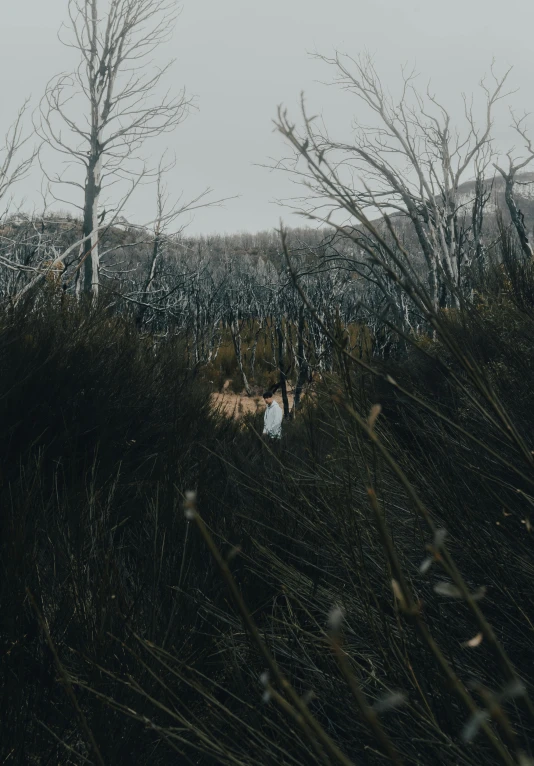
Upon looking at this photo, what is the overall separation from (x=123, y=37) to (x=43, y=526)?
1052 centimetres

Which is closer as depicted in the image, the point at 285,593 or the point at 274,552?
the point at 285,593

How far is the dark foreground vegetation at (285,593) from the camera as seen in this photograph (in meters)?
1.00

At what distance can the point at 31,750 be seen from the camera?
187 centimetres

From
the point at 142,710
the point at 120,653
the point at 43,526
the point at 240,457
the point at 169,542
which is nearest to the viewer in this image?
the point at 142,710

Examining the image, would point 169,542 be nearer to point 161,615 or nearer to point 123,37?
point 161,615

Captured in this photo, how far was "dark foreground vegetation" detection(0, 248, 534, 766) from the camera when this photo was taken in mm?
1003

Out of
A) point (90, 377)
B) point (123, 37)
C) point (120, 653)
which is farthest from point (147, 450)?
point (123, 37)

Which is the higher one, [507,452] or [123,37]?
[123,37]

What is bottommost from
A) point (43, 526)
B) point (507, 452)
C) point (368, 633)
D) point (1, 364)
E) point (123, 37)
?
point (368, 633)

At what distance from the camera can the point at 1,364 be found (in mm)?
4020

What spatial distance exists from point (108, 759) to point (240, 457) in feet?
12.4

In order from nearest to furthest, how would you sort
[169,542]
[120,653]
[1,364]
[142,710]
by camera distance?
[142,710], [120,653], [169,542], [1,364]

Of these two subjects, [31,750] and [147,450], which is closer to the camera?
[31,750]

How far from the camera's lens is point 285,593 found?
2016 mm
